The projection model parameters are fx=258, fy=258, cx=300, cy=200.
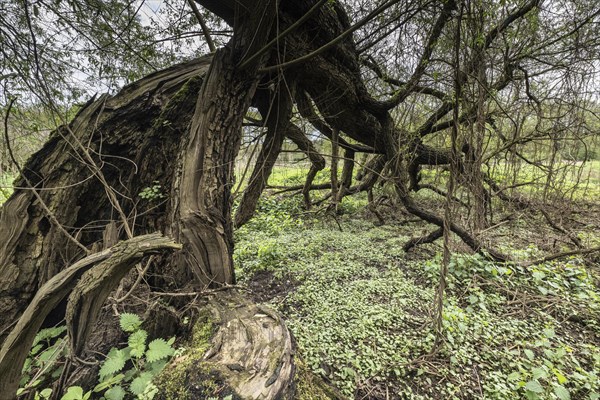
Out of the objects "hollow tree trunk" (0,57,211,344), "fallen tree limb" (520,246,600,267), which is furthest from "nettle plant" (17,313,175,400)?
"fallen tree limb" (520,246,600,267)

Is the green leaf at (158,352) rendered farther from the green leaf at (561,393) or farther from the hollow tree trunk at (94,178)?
the green leaf at (561,393)

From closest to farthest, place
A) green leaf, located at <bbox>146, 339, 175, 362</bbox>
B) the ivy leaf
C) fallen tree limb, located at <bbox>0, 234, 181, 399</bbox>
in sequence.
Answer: fallen tree limb, located at <bbox>0, 234, 181, 399</bbox>, the ivy leaf, green leaf, located at <bbox>146, 339, 175, 362</bbox>

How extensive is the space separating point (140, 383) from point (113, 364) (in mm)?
179

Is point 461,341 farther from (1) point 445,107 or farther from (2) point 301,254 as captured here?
(1) point 445,107

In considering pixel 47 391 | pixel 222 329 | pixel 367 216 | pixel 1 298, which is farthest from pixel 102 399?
pixel 367 216

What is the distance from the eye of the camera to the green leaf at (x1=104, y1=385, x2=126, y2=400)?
1063mm

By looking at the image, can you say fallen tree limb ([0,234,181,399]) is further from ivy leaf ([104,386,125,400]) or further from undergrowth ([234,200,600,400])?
undergrowth ([234,200,600,400])

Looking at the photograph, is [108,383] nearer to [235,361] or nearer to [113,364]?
[113,364]

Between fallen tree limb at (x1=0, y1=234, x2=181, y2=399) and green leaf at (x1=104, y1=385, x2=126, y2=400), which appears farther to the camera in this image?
green leaf at (x1=104, y1=385, x2=126, y2=400)

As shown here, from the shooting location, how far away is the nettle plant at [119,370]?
1068 millimetres

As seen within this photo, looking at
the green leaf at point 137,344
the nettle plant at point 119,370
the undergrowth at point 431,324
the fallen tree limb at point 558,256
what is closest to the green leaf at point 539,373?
the undergrowth at point 431,324

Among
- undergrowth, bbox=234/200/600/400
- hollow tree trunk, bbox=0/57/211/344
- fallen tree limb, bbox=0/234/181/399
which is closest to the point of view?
fallen tree limb, bbox=0/234/181/399

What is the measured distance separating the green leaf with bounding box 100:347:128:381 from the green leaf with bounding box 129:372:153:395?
0.10 metres

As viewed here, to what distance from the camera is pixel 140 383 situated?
1094 millimetres
